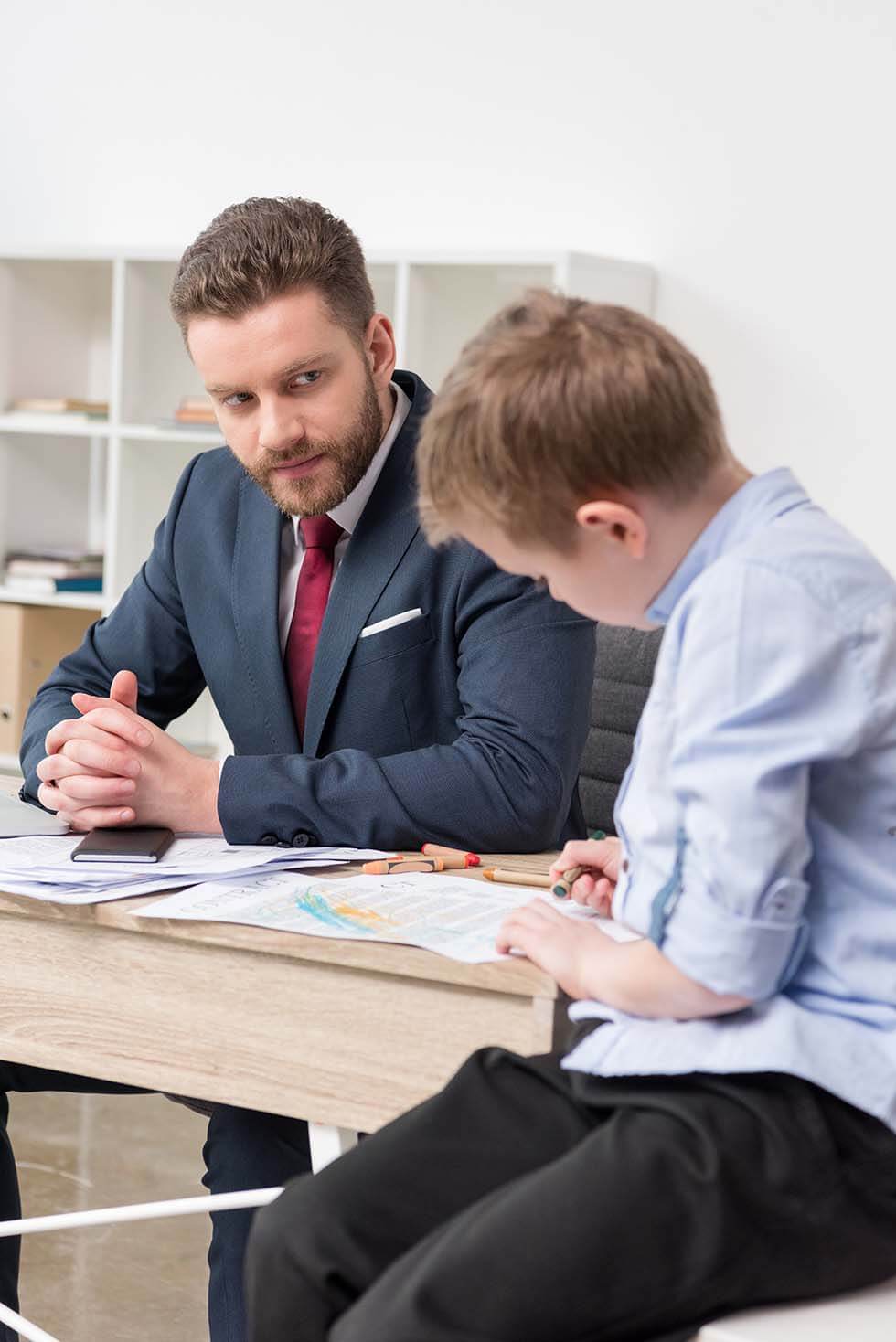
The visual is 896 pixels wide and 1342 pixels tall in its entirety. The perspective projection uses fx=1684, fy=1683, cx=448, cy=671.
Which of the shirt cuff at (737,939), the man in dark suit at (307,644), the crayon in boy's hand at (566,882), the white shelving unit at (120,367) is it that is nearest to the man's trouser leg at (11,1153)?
the man in dark suit at (307,644)

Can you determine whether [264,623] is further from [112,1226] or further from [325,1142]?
[112,1226]

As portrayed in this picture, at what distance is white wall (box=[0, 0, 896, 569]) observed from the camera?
3.80 m

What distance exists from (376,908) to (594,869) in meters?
0.20

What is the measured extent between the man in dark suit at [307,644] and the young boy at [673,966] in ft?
1.75

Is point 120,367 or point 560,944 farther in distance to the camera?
point 120,367

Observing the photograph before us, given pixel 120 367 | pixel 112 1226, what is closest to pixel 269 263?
pixel 112 1226

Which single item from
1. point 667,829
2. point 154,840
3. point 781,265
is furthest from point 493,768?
point 781,265

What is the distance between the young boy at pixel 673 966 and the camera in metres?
1.04

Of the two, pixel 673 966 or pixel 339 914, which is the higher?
pixel 673 966

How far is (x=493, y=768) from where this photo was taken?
67.7 inches

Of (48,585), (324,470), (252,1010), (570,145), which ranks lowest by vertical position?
(48,585)

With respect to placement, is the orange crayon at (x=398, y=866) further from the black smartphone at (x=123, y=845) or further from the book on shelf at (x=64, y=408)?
the book on shelf at (x=64, y=408)

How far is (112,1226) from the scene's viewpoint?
2758mm

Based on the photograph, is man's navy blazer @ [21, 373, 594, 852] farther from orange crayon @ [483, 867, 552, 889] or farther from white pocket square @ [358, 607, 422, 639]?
orange crayon @ [483, 867, 552, 889]
